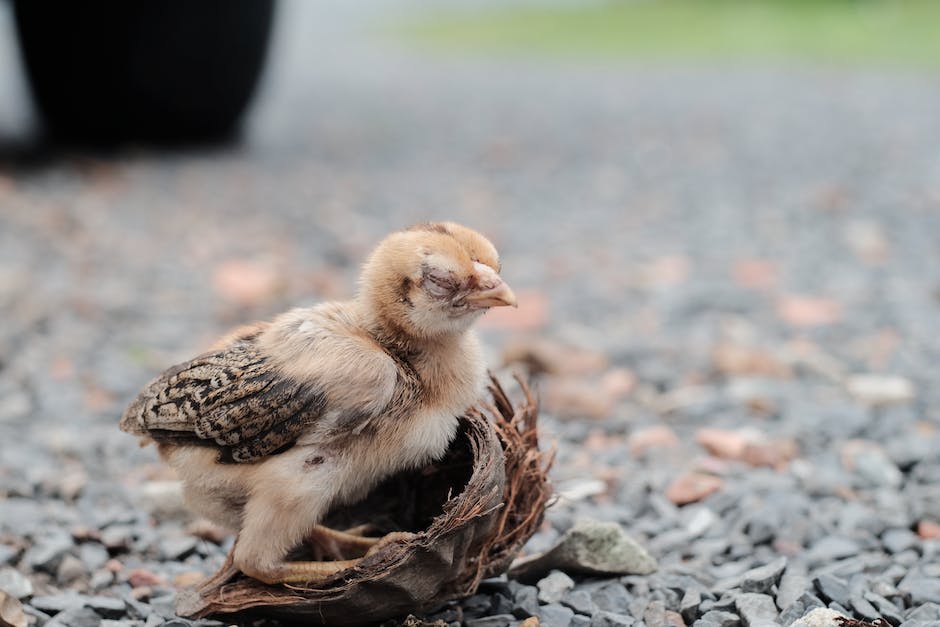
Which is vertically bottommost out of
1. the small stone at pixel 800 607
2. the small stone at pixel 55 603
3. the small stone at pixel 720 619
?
the small stone at pixel 55 603

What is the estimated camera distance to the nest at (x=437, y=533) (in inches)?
105

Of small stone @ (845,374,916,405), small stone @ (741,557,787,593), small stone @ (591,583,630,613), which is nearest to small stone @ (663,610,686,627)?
small stone @ (591,583,630,613)

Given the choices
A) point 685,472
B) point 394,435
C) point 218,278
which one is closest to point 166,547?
point 394,435

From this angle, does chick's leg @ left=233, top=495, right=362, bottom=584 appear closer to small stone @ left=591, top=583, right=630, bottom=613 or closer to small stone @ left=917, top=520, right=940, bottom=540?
small stone @ left=591, top=583, right=630, bottom=613

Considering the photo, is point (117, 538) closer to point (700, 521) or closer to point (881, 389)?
point (700, 521)

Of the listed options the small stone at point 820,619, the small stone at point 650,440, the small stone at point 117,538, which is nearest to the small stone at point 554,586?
the small stone at point 820,619

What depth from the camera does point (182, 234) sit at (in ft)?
24.1

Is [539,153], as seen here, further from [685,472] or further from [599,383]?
[685,472]

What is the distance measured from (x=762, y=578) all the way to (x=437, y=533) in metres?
1.00

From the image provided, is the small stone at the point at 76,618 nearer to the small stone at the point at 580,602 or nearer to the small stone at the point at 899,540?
the small stone at the point at 580,602

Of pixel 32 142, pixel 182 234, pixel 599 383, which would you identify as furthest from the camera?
pixel 32 142

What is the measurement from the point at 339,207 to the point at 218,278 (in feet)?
6.03

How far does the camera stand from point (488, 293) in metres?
2.81

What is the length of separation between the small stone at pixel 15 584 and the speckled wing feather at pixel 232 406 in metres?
0.59
